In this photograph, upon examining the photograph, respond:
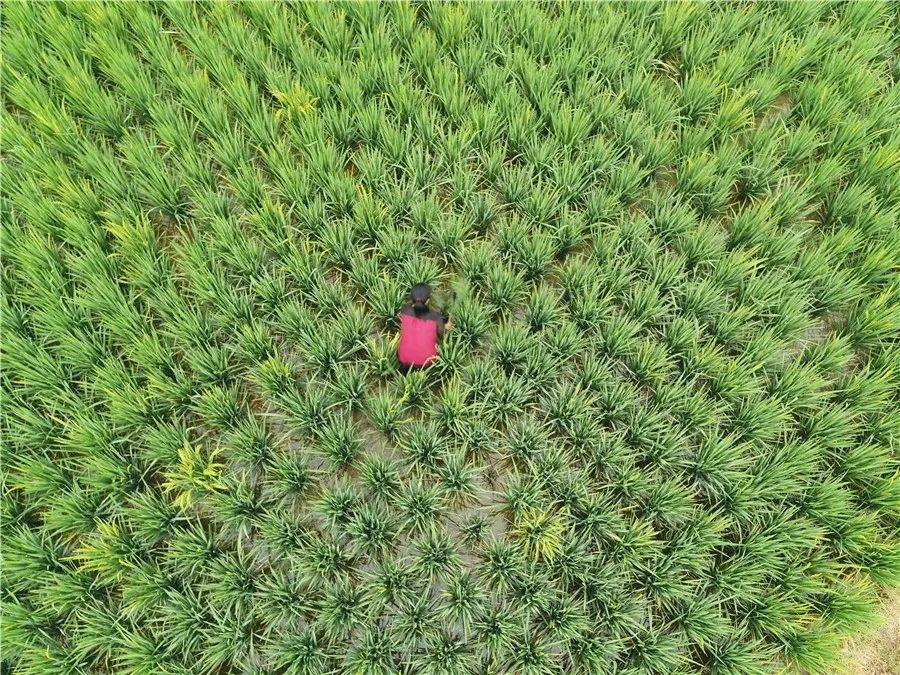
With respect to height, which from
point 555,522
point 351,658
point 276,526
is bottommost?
point 351,658

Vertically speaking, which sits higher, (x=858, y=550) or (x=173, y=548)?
(x=858, y=550)

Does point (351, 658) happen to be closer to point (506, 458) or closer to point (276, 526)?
point (276, 526)

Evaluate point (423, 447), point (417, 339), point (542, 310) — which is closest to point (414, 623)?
point (423, 447)

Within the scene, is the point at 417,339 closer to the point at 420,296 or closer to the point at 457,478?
the point at 420,296

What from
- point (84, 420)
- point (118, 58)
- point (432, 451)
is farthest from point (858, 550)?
point (118, 58)

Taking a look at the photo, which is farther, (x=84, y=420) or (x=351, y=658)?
(x=84, y=420)

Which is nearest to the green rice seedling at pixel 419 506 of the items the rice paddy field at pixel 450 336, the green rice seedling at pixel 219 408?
the rice paddy field at pixel 450 336

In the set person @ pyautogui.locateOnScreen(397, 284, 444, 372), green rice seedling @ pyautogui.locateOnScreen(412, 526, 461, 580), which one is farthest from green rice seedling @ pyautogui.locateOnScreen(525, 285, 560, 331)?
green rice seedling @ pyautogui.locateOnScreen(412, 526, 461, 580)
